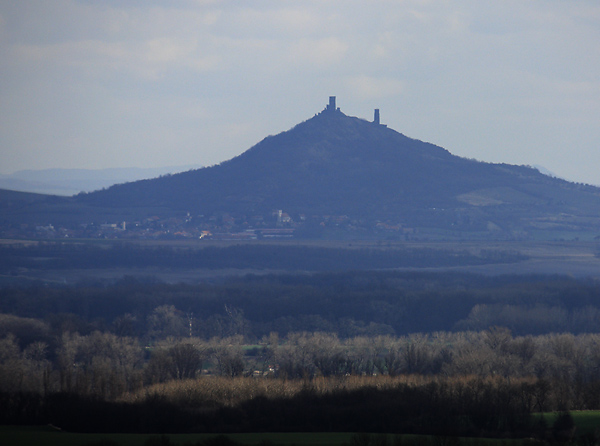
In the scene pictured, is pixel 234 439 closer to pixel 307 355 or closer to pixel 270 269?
pixel 307 355

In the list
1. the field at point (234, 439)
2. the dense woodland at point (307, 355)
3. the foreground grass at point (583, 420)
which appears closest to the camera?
the field at point (234, 439)

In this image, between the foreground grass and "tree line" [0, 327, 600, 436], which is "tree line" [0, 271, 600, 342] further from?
the foreground grass

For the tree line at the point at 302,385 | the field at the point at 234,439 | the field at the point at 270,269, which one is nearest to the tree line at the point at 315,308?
the field at the point at 270,269

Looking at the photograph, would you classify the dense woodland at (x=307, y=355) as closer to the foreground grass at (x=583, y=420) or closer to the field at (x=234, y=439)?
the foreground grass at (x=583, y=420)

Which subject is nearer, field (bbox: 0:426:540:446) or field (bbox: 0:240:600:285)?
field (bbox: 0:426:540:446)

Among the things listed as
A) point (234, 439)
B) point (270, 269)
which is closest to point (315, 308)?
point (270, 269)

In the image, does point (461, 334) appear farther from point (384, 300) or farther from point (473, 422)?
point (473, 422)

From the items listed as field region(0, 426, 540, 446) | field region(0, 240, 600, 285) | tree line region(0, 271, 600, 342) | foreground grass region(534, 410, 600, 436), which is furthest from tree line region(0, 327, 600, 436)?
field region(0, 240, 600, 285)

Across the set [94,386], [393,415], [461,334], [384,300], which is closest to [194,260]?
[384,300]
